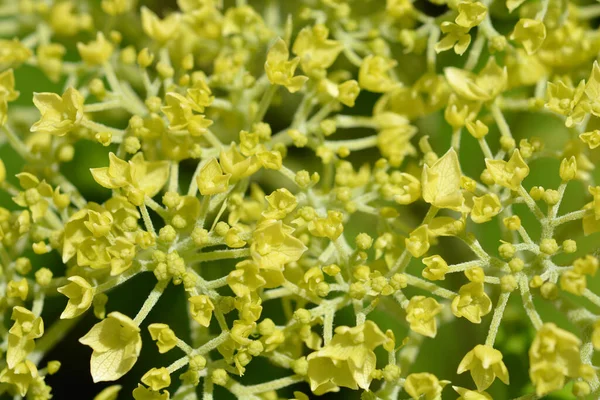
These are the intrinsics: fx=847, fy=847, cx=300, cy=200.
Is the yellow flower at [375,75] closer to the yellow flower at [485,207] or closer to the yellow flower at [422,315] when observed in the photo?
the yellow flower at [485,207]

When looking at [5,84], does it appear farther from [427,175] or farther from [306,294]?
[427,175]

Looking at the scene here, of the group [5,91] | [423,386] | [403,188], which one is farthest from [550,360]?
[5,91]

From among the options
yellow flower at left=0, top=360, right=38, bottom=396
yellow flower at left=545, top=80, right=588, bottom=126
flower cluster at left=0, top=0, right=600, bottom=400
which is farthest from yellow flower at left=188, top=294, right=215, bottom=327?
yellow flower at left=545, top=80, right=588, bottom=126

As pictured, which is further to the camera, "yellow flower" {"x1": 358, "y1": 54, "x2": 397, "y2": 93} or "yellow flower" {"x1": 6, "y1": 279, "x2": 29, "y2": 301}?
"yellow flower" {"x1": 358, "y1": 54, "x2": 397, "y2": 93}

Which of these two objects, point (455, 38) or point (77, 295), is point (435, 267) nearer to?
point (455, 38)

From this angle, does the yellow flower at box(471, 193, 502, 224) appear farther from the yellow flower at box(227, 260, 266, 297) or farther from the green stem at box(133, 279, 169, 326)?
the green stem at box(133, 279, 169, 326)

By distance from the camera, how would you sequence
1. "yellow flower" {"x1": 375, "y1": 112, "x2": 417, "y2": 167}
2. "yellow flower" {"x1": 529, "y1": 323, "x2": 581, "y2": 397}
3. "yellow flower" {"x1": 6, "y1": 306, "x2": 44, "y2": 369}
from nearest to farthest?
"yellow flower" {"x1": 529, "y1": 323, "x2": 581, "y2": 397} → "yellow flower" {"x1": 6, "y1": 306, "x2": 44, "y2": 369} → "yellow flower" {"x1": 375, "y1": 112, "x2": 417, "y2": 167}

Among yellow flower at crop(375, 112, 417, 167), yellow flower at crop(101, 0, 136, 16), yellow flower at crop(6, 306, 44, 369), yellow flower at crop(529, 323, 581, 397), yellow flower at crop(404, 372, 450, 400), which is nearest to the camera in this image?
yellow flower at crop(529, 323, 581, 397)
